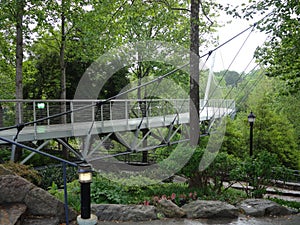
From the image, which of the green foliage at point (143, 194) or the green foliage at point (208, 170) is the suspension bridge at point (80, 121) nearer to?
the green foliage at point (143, 194)

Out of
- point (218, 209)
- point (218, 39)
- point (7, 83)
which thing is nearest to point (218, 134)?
point (218, 39)

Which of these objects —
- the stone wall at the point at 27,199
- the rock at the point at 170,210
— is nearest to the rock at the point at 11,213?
the stone wall at the point at 27,199

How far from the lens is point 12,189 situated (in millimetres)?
2885

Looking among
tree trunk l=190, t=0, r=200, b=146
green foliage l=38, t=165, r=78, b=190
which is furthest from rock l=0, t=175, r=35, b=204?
green foliage l=38, t=165, r=78, b=190

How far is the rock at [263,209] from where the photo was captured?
142 inches

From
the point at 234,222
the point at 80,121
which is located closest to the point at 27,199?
the point at 234,222

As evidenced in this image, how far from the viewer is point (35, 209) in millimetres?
2930

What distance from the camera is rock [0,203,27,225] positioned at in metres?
2.52

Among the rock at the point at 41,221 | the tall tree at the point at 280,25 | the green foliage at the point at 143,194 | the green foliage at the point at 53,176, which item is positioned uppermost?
the tall tree at the point at 280,25

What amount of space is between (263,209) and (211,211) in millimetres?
758

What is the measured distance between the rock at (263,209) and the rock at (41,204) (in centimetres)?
235

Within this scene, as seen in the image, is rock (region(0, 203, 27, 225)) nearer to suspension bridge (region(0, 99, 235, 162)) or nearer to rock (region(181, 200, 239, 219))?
rock (region(181, 200, 239, 219))

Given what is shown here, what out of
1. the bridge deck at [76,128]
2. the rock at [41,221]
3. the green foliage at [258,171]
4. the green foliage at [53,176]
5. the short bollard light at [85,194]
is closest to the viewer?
the short bollard light at [85,194]

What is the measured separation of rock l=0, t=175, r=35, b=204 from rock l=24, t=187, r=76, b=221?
0.06 m
